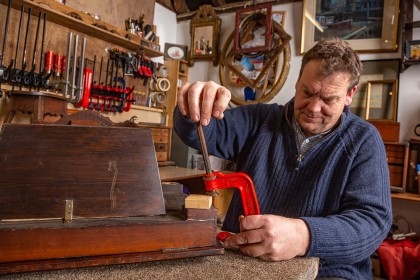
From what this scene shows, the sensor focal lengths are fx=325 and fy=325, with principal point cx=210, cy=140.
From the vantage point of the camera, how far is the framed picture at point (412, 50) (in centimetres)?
256

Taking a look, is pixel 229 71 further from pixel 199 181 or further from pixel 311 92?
pixel 199 181

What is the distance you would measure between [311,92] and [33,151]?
3.19ft

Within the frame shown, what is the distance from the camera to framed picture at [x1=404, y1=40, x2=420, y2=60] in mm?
2559

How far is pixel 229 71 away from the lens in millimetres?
3650

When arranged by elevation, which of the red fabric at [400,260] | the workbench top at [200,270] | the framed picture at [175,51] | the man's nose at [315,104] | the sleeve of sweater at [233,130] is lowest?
the red fabric at [400,260]

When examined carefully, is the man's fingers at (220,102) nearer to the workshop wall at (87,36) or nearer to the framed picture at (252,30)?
the workshop wall at (87,36)

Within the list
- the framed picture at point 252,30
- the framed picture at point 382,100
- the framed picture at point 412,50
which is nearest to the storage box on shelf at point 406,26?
the framed picture at point 412,50

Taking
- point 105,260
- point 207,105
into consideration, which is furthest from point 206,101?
point 105,260

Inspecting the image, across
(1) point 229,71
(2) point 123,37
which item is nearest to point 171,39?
(1) point 229,71

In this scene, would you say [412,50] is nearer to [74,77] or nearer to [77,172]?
[74,77]

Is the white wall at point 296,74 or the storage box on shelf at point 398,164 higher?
the white wall at point 296,74

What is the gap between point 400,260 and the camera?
2.37 metres

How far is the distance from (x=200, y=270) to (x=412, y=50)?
2.72m

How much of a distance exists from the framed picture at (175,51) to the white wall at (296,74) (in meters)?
0.13
